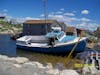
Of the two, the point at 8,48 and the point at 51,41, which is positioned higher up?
the point at 51,41

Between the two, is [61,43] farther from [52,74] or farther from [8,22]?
[8,22]

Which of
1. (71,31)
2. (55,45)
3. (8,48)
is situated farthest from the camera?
(71,31)

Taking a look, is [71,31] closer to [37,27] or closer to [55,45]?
[37,27]

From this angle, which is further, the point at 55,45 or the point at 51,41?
the point at 51,41

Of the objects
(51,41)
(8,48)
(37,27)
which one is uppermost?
(37,27)

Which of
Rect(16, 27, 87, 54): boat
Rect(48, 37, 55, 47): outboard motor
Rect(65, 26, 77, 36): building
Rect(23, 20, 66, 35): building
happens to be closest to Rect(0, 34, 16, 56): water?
Rect(16, 27, 87, 54): boat

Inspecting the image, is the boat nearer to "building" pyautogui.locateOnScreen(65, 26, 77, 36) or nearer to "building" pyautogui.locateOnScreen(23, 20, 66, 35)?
"building" pyautogui.locateOnScreen(23, 20, 66, 35)

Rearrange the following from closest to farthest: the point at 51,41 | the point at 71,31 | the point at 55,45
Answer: the point at 55,45 → the point at 51,41 → the point at 71,31

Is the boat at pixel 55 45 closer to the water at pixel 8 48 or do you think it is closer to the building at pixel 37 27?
the water at pixel 8 48

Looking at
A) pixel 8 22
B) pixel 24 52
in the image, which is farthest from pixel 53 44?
pixel 8 22

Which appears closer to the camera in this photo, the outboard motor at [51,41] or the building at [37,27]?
the outboard motor at [51,41]

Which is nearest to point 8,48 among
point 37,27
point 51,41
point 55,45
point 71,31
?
point 51,41

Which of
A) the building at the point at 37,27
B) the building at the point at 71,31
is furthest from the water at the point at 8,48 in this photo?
the building at the point at 71,31

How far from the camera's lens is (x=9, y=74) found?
20.0 ft
